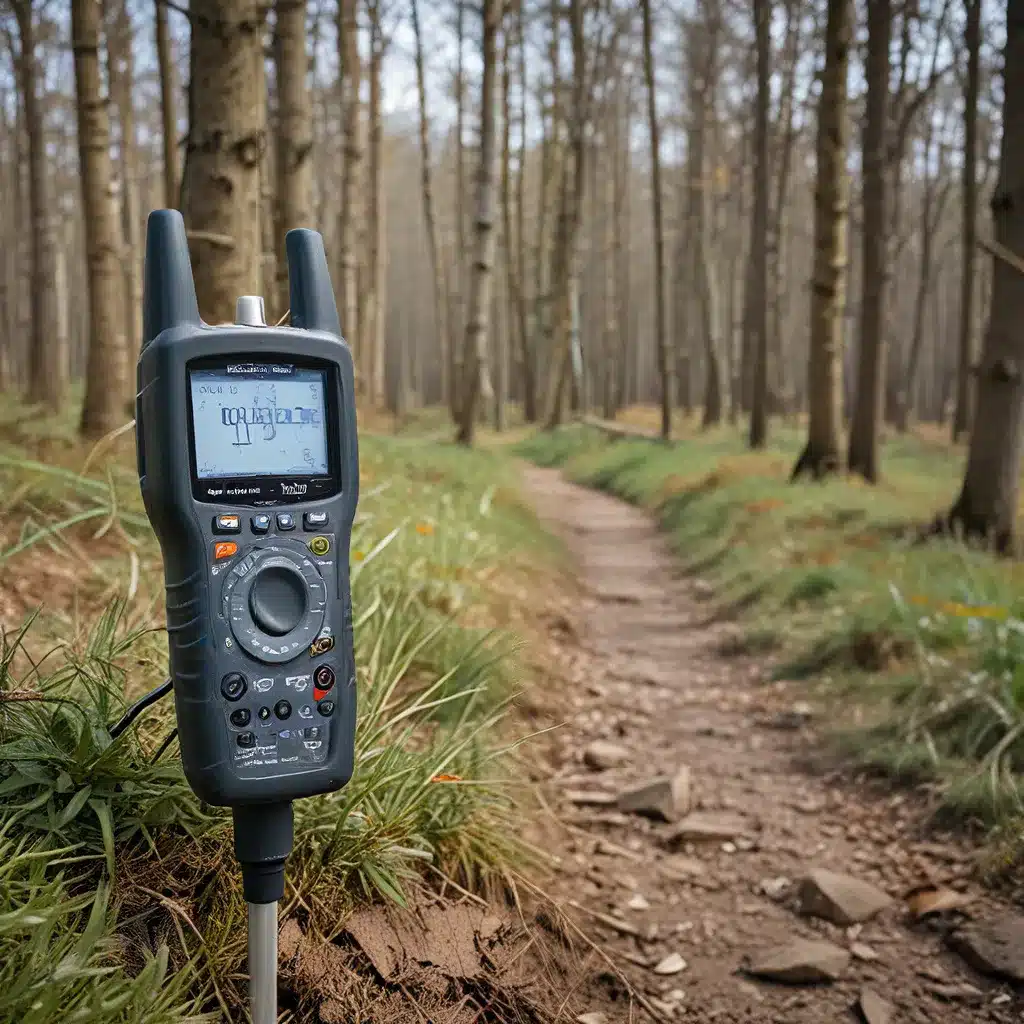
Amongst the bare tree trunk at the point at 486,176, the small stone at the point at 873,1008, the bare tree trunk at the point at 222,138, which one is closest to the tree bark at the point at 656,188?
the bare tree trunk at the point at 486,176

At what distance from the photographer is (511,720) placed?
4281 mm

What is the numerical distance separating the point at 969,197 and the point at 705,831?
1402 centimetres

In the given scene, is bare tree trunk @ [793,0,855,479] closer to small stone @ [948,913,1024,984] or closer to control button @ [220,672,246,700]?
small stone @ [948,913,1024,984]

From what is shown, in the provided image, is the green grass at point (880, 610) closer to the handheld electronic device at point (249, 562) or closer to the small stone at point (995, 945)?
the small stone at point (995, 945)

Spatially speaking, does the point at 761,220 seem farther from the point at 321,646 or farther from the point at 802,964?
the point at 321,646

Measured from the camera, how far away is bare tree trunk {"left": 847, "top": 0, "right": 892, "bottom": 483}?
1019 centimetres

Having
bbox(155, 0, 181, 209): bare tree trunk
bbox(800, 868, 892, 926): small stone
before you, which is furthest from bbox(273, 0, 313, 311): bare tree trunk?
bbox(800, 868, 892, 926): small stone

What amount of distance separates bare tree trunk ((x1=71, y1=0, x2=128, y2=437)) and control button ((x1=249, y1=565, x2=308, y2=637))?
20.6 ft

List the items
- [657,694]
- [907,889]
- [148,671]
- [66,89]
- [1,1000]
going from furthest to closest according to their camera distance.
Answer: [66,89] → [657,694] → [907,889] → [148,671] → [1,1000]

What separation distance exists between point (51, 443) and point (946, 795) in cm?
500

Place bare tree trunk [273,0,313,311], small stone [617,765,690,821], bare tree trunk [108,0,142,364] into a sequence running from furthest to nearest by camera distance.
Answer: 1. bare tree trunk [108,0,142,364]
2. bare tree trunk [273,0,313,311]
3. small stone [617,765,690,821]

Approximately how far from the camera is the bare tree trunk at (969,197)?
1245cm

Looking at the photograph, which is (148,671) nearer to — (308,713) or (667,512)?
(308,713)

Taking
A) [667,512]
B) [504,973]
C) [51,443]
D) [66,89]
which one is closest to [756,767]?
[504,973]
